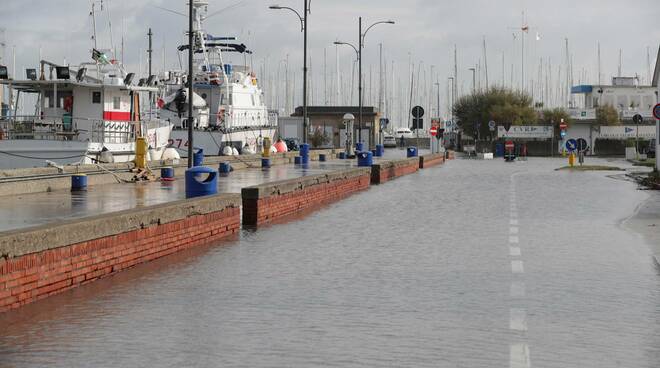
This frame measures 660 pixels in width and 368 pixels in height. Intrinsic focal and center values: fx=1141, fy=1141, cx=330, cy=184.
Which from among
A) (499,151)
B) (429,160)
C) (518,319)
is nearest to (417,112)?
(429,160)

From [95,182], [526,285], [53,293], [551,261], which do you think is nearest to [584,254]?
[551,261]

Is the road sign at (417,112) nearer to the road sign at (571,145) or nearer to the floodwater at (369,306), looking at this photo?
the road sign at (571,145)

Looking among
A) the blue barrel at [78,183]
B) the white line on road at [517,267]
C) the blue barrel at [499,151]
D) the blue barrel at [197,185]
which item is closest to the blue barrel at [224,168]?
the blue barrel at [78,183]

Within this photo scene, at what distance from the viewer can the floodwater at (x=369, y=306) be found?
875cm

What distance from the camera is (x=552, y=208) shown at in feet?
88.1

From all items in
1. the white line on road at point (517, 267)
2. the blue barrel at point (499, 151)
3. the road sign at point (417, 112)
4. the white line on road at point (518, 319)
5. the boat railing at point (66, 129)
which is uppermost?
the road sign at point (417, 112)

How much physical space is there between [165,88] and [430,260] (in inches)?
2151

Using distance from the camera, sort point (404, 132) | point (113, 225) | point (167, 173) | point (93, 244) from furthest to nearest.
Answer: point (404, 132), point (167, 173), point (113, 225), point (93, 244)

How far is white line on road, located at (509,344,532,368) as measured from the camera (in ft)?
27.3

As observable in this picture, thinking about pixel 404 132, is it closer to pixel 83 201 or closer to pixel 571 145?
pixel 571 145

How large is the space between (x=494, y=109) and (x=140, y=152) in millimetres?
102070

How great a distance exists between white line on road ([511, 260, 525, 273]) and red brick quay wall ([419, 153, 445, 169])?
44.9 metres

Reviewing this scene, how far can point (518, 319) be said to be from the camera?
34.3ft

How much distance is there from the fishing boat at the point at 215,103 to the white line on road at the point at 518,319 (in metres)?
47.9
